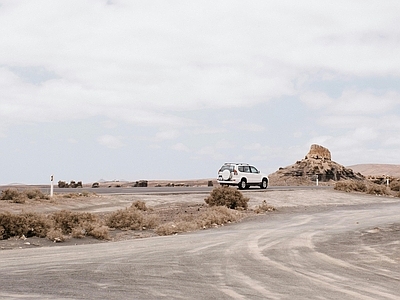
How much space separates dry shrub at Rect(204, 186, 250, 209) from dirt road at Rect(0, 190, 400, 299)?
1011 centimetres

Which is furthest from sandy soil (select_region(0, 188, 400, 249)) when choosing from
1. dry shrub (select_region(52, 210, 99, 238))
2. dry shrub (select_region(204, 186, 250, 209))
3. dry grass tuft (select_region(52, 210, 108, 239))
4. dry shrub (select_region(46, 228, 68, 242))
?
dry shrub (select_region(204, 186, 250, 209))

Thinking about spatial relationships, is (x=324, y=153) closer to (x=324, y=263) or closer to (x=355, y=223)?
(x=355, y=223)

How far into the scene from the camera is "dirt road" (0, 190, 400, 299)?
29.8 ft

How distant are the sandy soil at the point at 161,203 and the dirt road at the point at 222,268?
2802mm

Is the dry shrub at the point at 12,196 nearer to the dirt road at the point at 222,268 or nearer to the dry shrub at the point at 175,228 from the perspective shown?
the dry shrub at the point at 175,228

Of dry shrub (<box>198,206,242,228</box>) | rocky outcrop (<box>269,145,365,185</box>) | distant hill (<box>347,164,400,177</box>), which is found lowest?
dry shrub (<box>198,206,242,228</box>)

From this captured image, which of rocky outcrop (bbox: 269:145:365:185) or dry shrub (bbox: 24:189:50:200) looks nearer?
dry shrub (bbox: 24:189:50:200)

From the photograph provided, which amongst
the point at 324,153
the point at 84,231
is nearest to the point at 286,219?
the point at 84,231

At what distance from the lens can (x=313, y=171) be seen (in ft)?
244

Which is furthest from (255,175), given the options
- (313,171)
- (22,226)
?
(22,226)

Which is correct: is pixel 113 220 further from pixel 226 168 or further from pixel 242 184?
pixel 242 184

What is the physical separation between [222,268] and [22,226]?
944 cm

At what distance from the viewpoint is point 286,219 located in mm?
25828

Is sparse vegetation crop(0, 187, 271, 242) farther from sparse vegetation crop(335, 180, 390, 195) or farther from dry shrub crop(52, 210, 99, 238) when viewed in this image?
sparse vegetation crop(335, 180, 390, 195)
